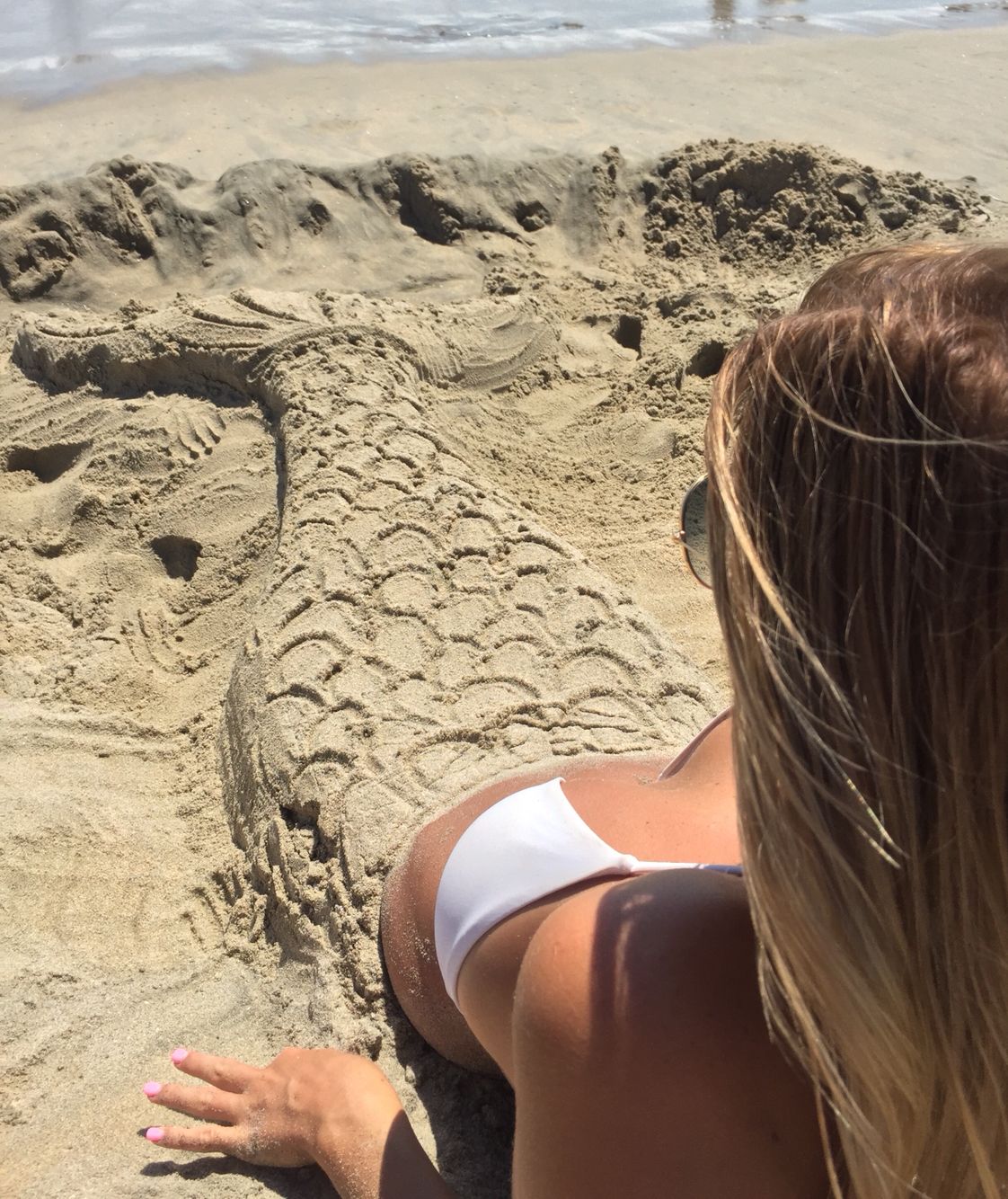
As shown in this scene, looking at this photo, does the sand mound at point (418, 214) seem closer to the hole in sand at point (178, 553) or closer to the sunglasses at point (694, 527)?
the hole in sand at point (178, 553)

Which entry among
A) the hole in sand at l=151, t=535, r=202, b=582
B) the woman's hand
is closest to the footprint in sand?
the hole in sand at l=151, t=535, r=202, b=582

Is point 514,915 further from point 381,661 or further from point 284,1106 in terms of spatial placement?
point 381,661

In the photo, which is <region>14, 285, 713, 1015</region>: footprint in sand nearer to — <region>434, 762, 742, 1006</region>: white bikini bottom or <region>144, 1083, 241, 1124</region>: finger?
<region>144, 1083, 241, 1124</region>: finger

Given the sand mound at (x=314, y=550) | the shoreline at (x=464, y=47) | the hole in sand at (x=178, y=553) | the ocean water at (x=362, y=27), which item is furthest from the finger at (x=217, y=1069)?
the ocean water at (x=362, y=27)

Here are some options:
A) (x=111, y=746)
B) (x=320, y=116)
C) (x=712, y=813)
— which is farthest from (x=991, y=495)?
(x=320, y=116)

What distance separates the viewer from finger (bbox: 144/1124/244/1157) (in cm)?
136

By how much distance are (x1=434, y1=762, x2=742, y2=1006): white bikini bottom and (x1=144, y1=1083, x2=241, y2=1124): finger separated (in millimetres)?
408

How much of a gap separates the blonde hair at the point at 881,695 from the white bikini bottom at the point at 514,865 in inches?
9.9

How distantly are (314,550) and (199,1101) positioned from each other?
125 centimetres

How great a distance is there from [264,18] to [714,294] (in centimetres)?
559

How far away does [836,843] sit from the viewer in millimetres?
753

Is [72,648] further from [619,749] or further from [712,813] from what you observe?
[712,813]

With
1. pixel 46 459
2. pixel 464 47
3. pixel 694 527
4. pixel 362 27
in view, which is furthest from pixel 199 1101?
pixel 362 27

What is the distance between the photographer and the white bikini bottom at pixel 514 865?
1.10 m
